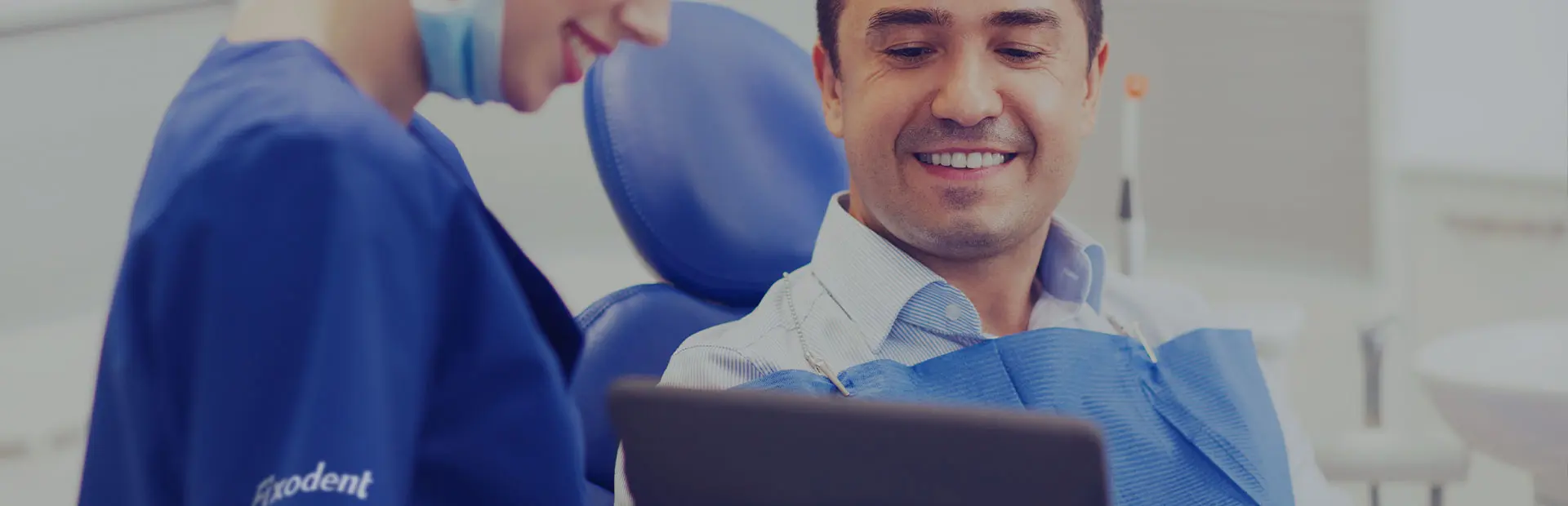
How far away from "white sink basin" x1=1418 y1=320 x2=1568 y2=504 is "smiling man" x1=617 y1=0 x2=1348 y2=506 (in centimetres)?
37

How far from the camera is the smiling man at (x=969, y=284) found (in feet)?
3.68

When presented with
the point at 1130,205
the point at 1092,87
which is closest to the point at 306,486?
the point at 1092,87

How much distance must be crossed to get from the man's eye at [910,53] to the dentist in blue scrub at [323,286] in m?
0.45

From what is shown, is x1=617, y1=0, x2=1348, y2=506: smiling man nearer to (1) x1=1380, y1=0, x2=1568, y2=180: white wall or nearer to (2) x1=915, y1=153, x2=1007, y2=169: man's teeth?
(2) x1=915, y1=153, x2=1007, y2=169: man's teeth

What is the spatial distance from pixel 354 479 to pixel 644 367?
2.05 feet

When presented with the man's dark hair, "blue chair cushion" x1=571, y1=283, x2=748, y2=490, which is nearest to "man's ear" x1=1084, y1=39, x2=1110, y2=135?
the man's dark hair

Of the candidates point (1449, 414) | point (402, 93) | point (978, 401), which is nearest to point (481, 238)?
point (402, 93)

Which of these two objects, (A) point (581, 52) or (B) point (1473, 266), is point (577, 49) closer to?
(A) point (581, 52)

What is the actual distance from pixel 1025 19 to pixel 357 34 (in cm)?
61

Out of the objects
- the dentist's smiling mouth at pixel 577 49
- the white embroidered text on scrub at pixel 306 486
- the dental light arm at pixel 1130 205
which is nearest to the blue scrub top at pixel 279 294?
the white embroidered text on scrub at pixel 306 486

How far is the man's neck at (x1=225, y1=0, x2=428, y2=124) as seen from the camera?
71 cm

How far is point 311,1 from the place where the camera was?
0.72 m

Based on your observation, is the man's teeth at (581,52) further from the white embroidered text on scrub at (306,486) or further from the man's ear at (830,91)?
the man's ear at (830,91)

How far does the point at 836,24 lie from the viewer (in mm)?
1255
